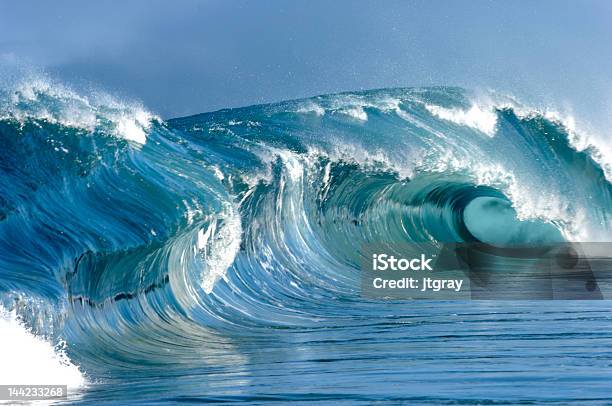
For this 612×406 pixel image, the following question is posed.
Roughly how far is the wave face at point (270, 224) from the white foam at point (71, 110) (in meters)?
0.02

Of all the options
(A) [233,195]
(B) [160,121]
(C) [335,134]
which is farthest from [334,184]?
(B) [160,121]

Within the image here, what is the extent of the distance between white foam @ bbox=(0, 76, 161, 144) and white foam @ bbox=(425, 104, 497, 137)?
3787mm

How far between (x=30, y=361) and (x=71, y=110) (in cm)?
296

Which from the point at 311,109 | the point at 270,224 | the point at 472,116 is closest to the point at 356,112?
the point at 311,109

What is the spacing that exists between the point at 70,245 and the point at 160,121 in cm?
153

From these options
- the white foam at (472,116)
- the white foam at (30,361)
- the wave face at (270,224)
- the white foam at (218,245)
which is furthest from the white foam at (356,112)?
the white foam at (30,361)

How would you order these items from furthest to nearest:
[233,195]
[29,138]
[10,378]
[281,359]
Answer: [233,195] → [29,138] → [281,359] → [10,378]

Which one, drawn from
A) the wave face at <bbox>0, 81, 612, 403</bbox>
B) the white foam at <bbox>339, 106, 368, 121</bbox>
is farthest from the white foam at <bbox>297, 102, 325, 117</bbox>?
the white foam at <bbox>339, 106, 368, 121</bbox>

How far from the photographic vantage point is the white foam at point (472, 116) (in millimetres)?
8914

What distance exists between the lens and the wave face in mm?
4121

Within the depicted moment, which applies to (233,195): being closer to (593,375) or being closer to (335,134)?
(335,134)

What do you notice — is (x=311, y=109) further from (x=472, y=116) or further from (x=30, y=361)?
(x=30, y=361)

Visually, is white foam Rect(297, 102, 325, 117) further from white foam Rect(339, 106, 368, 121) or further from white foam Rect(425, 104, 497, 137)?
white foam Rect(425, 104, 497, 137)

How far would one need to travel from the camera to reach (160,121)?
21.8 ft
